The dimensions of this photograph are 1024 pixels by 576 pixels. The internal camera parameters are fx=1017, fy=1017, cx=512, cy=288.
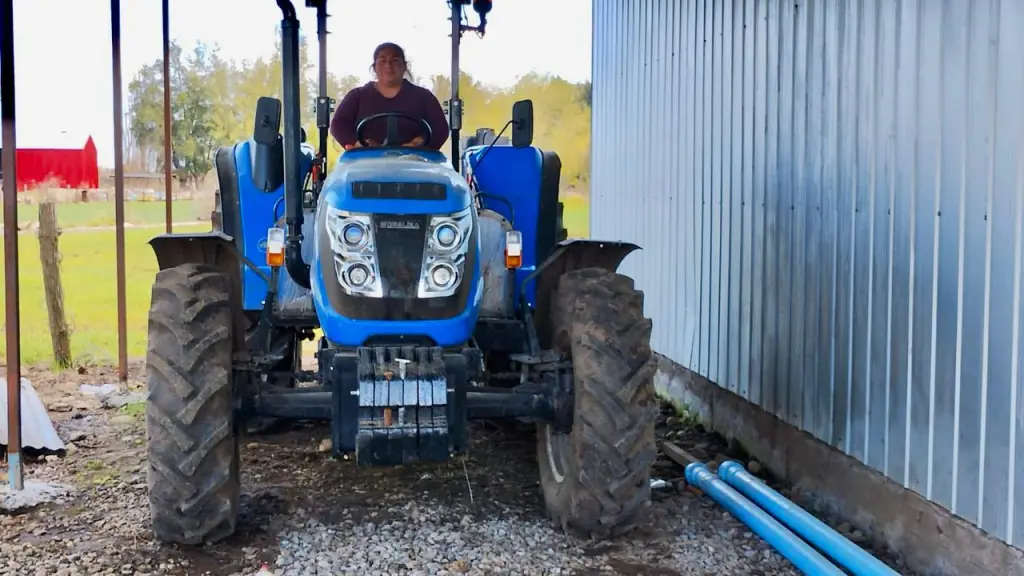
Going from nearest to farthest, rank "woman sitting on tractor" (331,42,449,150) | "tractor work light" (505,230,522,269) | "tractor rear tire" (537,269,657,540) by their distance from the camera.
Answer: "tractor rear tire" (537,269,657,540) → "tractor work light" (505,230,522,269) → "woman sitting on tractor" (331,42,449,150)

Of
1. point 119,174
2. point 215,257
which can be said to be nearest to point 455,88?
point 215,257

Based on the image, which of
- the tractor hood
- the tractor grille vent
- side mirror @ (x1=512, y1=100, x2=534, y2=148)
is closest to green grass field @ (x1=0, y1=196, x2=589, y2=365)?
side mirror @ (x1=512, y1=100, x2=534, y2=148)

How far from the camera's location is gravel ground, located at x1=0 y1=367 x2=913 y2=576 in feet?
14.1

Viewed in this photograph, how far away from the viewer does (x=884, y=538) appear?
14.6ft

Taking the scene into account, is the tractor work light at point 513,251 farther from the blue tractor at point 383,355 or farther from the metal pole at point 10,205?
the metal pole at point 10,205

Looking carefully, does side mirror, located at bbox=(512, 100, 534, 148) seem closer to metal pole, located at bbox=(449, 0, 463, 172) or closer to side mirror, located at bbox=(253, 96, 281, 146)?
metal pole, located at bbox=(449, 0, 463, 172)

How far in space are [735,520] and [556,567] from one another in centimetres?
110

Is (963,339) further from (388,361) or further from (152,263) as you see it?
(152,263)

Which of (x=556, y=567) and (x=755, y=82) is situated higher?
(x=755, y=82)

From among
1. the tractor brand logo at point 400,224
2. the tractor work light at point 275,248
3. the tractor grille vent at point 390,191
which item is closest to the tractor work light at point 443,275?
the tractor brand logo at point 400,224

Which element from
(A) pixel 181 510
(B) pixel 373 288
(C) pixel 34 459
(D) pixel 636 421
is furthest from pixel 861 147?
(C) pixel 34 459

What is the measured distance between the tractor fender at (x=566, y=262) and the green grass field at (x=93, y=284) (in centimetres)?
465

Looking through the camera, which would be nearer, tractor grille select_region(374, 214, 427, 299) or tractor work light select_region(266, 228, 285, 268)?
tractor grille select_region(374, 214, 427, 299)

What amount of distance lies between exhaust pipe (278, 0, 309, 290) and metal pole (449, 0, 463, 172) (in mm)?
879
